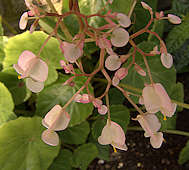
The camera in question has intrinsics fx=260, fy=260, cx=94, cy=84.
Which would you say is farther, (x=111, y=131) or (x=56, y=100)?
(x=56, y=100)

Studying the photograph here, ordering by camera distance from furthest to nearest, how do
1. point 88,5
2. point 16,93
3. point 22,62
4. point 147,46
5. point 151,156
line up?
1. point 151,156
2. point 16,93
3. point 147,46
4. point 88,5
5. point 22,62

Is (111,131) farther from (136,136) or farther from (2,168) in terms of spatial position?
(136,136)

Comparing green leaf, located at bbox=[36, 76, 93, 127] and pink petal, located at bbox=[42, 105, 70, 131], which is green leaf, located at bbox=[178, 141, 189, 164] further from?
pink petal, located at bbox=[42, 105, 70, 131]

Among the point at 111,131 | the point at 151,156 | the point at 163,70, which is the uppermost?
the point at 111,131

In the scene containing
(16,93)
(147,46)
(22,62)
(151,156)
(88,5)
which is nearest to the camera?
(22,62)

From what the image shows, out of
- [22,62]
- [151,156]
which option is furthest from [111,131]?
[151,156]

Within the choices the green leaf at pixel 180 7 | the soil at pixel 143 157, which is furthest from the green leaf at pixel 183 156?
the green leaf at pixel 180 7

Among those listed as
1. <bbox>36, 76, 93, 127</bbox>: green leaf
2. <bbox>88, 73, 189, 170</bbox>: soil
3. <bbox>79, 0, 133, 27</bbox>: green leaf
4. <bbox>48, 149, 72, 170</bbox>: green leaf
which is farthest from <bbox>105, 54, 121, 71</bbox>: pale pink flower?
<bbox>88, 73, 189, 170</bbox>: soil
